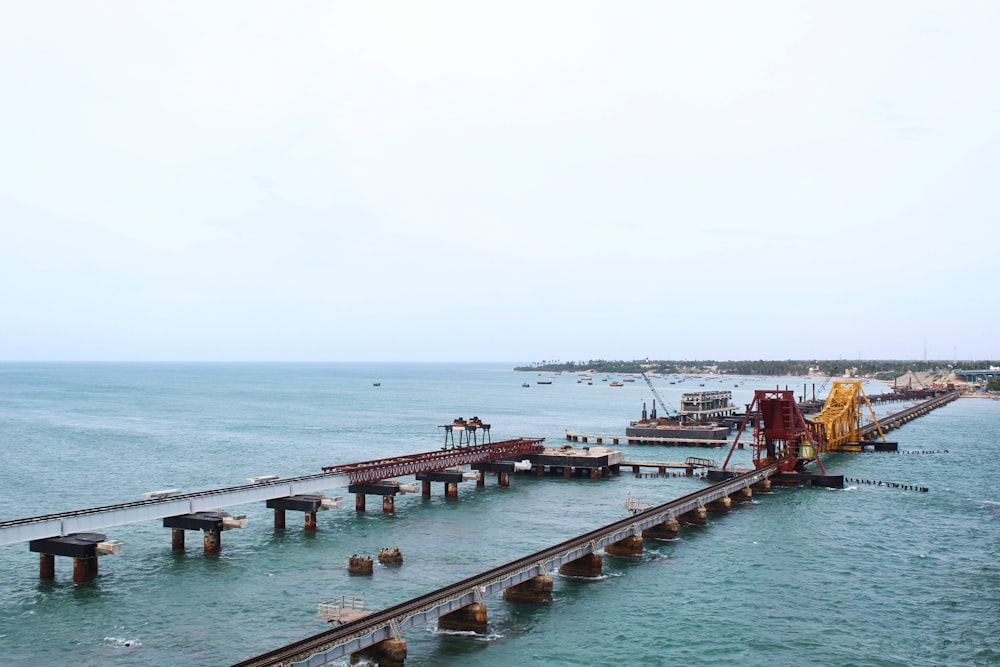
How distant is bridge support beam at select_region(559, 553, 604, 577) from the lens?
45.9 m

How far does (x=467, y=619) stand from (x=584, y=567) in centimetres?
1192

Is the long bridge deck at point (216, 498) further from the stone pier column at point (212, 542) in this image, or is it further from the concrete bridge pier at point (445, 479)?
the stone pier column at point (212, 542)

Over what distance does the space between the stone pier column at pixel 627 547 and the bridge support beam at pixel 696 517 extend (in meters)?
12.3

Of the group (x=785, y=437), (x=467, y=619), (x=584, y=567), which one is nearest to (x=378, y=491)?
(x=584, y=567)

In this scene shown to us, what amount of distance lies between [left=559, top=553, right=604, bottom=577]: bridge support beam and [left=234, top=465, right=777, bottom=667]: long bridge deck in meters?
0.48

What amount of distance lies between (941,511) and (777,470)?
1883 centimetres

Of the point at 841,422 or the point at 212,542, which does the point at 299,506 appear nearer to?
the point at 212,542

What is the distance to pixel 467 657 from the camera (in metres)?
32.9

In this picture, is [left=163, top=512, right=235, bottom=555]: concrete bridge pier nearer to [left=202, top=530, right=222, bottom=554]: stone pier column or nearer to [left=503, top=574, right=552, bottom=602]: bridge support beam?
[left=202, top=530, right=222, bottom=554]: stone pier column

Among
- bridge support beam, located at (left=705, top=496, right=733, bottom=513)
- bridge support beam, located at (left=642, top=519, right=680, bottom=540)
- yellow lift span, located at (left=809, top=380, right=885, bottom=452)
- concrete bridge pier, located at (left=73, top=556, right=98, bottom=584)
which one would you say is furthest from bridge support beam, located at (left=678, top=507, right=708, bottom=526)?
yellow lift span, located at (left=809, top=380, right=885, bottom=452)

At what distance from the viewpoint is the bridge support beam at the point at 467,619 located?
35.8 meters

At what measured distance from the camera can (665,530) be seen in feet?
186

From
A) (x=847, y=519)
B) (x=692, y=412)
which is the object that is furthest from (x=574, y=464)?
(x=692, y=412)

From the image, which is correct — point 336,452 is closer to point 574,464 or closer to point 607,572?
point 574,464
